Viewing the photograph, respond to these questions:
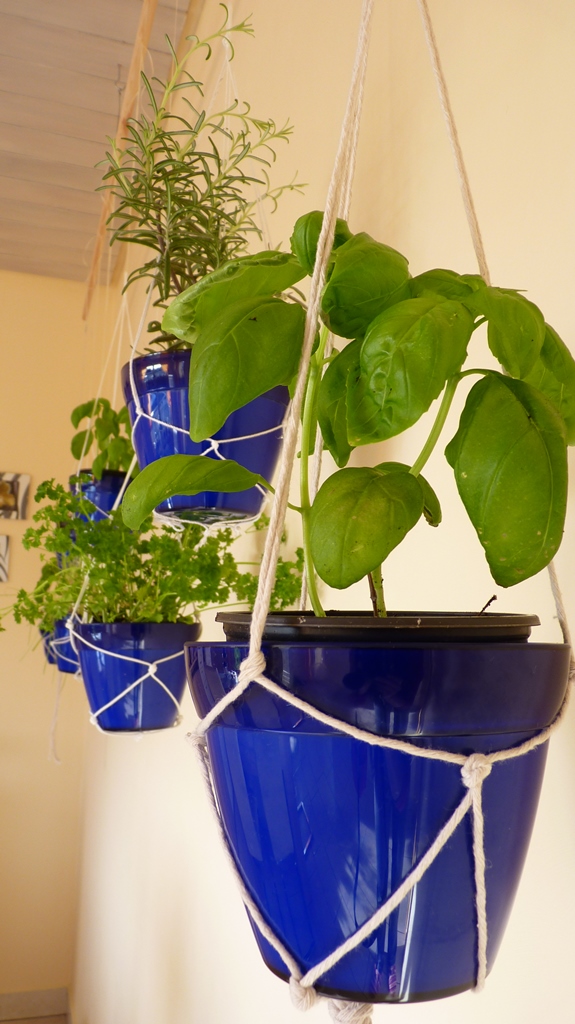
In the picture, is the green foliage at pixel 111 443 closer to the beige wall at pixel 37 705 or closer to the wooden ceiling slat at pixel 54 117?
the wooden ceiling slat at pixel 54 117

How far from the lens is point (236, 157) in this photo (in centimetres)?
92

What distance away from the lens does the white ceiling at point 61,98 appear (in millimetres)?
2201

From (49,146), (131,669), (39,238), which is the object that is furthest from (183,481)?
(39,238)

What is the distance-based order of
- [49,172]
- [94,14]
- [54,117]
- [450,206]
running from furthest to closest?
[49,172], [54,117], [94,14], [450,206]

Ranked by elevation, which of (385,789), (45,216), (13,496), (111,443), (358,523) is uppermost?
(45,216)

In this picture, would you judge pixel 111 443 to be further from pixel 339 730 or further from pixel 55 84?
pixel 55 84

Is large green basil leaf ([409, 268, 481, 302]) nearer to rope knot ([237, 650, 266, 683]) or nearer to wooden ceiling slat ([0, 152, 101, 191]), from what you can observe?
rope knot ([237, 650, 266, 683])

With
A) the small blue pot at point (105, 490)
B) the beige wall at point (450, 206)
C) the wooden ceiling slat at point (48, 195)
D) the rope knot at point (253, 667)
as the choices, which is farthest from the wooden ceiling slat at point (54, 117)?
the rope knot at point (253, 667)

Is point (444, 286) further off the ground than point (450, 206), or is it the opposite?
point (450, 206)

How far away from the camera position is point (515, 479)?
34 centimetres

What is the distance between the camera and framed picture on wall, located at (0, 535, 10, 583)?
3732 mm

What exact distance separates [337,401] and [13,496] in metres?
3.59

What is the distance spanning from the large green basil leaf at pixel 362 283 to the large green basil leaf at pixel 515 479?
9 centimetres

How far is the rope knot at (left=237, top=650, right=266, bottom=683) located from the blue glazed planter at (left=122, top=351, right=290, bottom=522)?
1.41 feet
